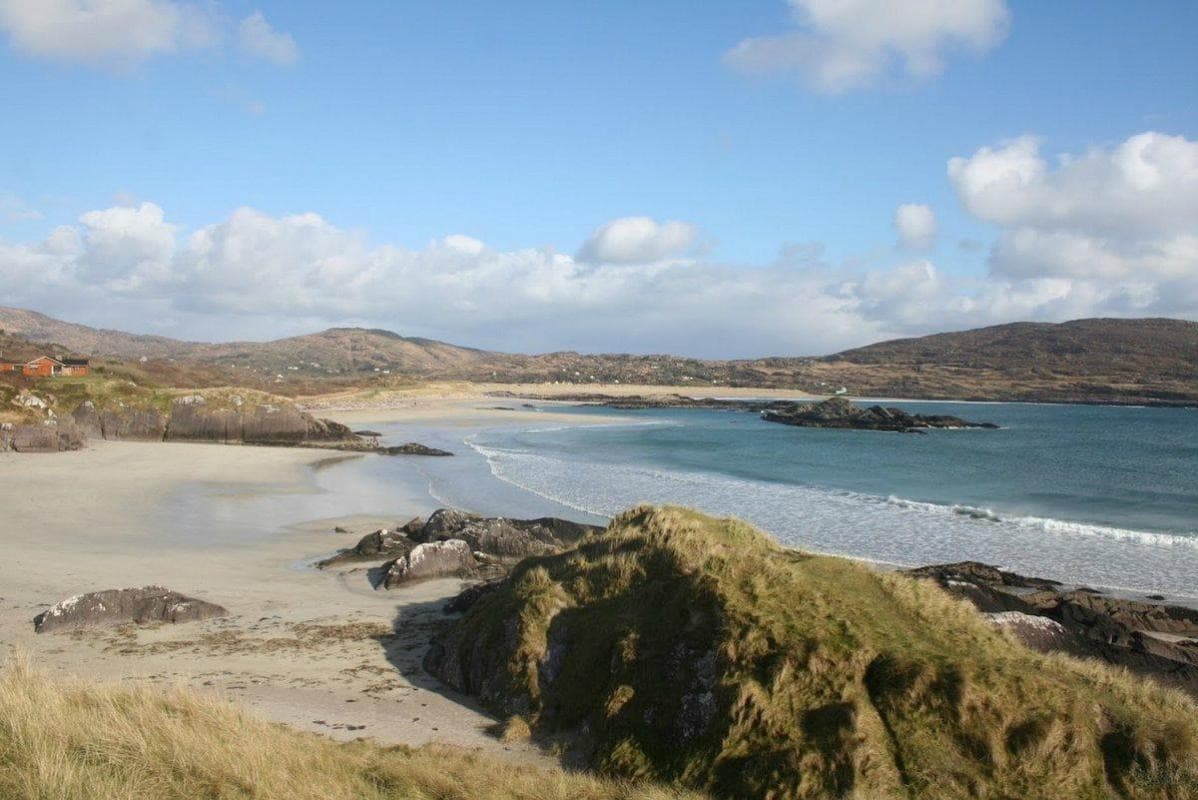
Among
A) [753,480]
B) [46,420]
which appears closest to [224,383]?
[46,420]

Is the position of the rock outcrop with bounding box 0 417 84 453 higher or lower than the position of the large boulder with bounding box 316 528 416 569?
higher

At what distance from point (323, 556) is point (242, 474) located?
17.9 meters

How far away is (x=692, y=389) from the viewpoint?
166 m

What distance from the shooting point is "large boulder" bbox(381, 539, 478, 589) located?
16422 millimetres

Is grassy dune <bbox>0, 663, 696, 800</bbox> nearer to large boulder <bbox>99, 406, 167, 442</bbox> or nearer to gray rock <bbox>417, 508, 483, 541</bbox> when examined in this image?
gray rock <bbox>417, 508, 483, 541</bbox>

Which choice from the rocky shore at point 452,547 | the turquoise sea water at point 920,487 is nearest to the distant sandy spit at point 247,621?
the rocky shore at point 452,547

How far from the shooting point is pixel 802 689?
25.7 ft

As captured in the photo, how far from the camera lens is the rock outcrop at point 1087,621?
12.0 meters

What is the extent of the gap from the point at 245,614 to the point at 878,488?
96.2 ft

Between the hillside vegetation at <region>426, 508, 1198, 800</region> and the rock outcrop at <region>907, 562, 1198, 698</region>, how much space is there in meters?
3.69

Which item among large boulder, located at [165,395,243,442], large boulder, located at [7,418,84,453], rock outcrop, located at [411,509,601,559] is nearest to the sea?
rock outcrop, located at [411,509,601,559]

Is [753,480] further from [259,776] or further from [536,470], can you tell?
[259,776]

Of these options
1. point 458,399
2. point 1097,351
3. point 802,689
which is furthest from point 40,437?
point 1097,351

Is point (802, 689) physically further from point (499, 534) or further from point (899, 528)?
point (899, 528)
